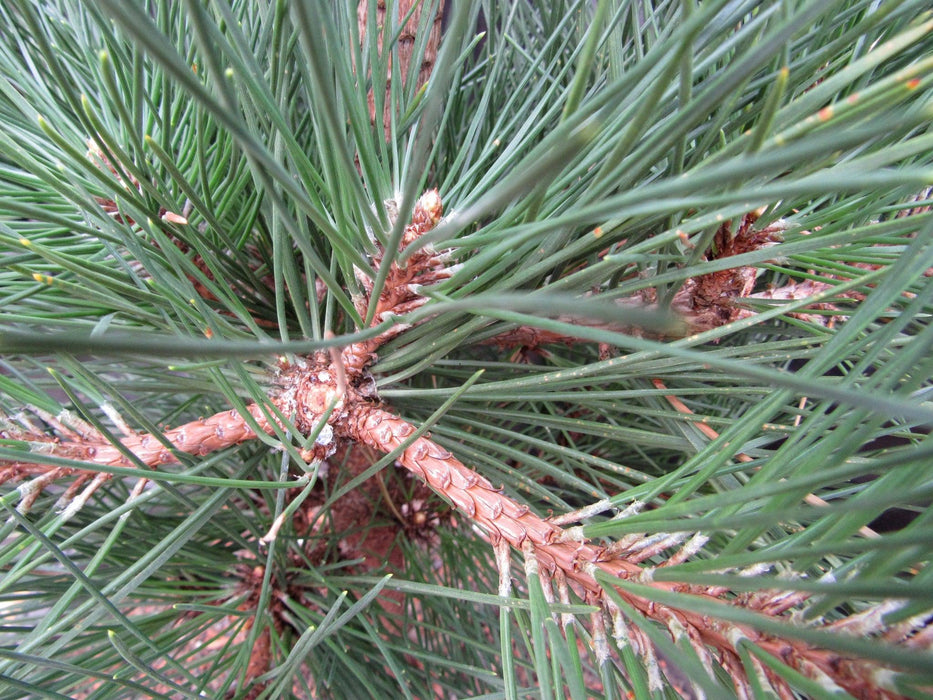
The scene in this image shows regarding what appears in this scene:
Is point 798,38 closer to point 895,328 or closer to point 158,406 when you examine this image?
point 895,328

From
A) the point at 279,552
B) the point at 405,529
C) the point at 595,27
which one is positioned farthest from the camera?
the point at 405,529

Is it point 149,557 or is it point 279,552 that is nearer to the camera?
point 149,557

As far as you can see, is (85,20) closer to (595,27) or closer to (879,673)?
(595,27)

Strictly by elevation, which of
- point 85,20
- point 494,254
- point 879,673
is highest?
point 85,20

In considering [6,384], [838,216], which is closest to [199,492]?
[6,384]

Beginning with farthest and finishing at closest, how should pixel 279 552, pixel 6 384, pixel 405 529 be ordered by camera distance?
pixel 405 529
pixel 279 552
pixel 6 384

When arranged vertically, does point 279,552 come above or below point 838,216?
below
